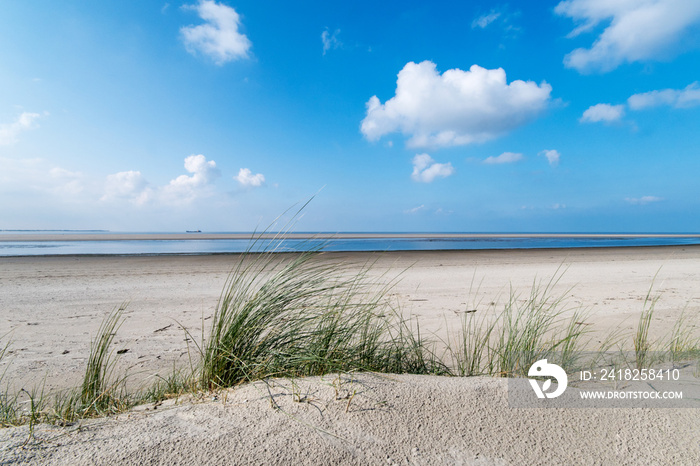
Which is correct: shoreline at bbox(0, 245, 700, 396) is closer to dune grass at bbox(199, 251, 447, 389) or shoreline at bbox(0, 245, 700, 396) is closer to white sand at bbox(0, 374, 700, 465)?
dune grass at bbox(199, 251, 447, 389)

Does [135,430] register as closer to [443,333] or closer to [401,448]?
[401,448]

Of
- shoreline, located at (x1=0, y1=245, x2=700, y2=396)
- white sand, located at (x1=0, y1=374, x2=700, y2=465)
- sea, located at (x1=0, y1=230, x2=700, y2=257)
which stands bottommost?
shoreline, located at (x1=0, y1=245, x2=700, y2=396)

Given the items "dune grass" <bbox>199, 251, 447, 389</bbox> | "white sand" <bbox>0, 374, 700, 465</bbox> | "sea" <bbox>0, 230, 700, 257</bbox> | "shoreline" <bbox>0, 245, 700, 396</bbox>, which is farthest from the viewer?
"sea" <bbox>0, 230, 700, 257</bbox>

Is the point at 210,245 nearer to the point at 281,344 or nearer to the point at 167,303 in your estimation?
the point at 167,303

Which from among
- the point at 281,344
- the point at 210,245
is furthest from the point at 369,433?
the point at 210,245

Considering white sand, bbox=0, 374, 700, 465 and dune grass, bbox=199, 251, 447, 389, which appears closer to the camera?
white sand, bbox=0, 374, 700, 465

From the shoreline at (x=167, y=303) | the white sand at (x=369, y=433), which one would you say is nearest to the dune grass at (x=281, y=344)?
the white sand at (x=369, y=433)

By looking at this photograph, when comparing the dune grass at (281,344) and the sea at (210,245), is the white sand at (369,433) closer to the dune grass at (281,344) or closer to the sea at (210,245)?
the dune grass at (281,344)

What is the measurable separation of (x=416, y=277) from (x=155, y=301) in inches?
274

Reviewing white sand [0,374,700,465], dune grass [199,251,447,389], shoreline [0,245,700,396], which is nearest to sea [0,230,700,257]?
dune grass [199,251,447,389]

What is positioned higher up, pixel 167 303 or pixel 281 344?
pixel 281 344

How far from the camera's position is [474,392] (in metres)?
1.96

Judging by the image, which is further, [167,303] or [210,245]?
[210,245]

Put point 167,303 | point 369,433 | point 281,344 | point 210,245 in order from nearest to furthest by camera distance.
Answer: point 369,433
point 281,344
point 167,303
point 210,245
